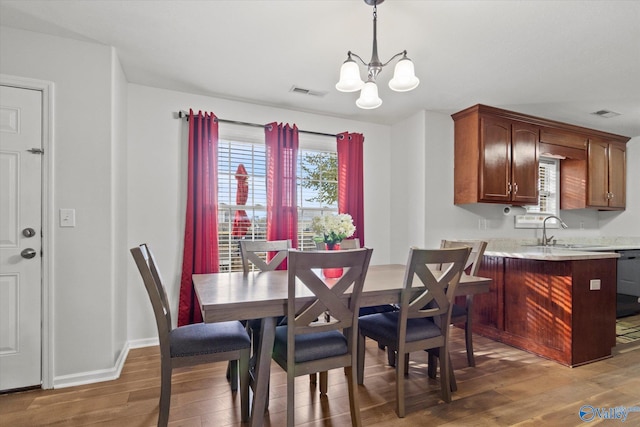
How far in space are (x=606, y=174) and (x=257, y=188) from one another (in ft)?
15.8

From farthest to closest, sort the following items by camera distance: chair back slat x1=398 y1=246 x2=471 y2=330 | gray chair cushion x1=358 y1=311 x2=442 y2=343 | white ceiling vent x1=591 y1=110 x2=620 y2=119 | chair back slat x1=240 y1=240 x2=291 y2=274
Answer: white ceiling vent x1=591 y1=110 x2=620 y2=119 → chair back slat x1=240 y1=240 x2=291 y2=274 → gray chair cushion x1=358 y1=311 x2=442 y2=343 → chair back slat x1=398 y1=246 x2=471 y2=330

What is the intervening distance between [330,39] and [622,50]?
2190mm

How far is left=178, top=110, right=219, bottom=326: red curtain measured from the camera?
129 inches

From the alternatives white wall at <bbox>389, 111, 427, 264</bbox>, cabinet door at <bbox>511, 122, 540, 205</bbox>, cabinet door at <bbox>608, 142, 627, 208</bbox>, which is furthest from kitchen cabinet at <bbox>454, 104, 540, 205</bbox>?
cabinet door at <bbox>608, 142, 627, 208</bbox>

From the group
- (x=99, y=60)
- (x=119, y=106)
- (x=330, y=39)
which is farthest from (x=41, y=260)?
(x=330, y=39)

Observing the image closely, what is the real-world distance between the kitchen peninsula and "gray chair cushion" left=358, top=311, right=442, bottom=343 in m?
1.38

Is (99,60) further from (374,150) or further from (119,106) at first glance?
(374,150)

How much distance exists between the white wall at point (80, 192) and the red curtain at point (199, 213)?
770 millimetres

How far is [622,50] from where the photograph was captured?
2.50 metres

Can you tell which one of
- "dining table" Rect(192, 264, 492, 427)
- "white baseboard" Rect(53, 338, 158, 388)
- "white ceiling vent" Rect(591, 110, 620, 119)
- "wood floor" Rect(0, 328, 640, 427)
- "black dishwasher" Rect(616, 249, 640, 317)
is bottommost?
"wood floor" Rect(0, 328, 640, 427)

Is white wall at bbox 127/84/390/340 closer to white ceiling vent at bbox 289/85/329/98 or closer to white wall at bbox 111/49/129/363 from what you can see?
white wall at bbox 111/49/129/363

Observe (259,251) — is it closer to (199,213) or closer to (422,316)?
(199,213)

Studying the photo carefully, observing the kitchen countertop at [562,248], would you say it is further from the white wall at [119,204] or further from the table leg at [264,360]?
the white wall at [119,204]

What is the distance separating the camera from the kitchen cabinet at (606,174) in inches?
179
